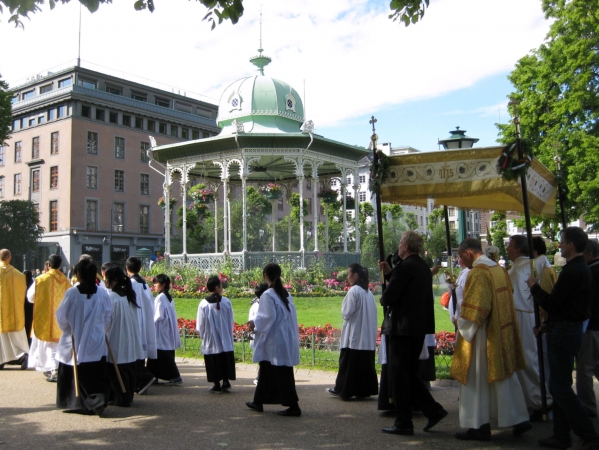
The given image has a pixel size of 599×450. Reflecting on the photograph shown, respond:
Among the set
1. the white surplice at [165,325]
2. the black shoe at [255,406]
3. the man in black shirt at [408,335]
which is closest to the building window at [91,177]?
the white surplice at [165,325]

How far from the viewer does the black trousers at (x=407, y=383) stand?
20.9ft

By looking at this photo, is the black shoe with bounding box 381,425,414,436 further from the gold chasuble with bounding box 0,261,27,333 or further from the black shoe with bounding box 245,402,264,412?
the gold chasuble with bounding box 0,261,27,333

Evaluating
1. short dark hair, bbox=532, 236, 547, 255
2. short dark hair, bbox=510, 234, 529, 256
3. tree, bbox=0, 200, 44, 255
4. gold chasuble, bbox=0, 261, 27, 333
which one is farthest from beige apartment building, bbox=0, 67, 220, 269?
short dark hair, bbox=510, 234, 529, 256

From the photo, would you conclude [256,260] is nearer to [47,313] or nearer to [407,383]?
[47,313]

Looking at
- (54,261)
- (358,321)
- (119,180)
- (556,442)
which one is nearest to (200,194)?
(54,261)

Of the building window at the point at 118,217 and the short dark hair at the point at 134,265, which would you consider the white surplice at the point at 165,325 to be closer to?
the short dark hair at the point at 134,265

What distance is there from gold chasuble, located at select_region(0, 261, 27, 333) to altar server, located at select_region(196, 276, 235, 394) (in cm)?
407

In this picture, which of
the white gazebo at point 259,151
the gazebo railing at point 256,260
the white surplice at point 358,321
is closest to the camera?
the white surplice at point 358,321

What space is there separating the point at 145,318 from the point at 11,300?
365cm

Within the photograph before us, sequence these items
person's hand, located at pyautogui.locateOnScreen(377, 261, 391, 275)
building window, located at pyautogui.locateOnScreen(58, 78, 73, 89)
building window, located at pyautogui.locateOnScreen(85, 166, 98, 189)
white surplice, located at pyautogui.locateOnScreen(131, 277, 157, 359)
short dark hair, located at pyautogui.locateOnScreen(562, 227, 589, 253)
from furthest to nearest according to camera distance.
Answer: building window, located at pyautogui.locateOnScreen(58, 78, 73, 89) → building window, located at pyautogui.locateOnScreen(85, 166, 98, 189) → white surplice, located at pyautogui.locateOnScreen(131, 277, 157, 359) → person's hand, located at pyautogui.locateOnScreen(377, 261, 391, 275) → short dark hair, located at pyautogui.locateOnScreen(562, 227, 589, 253)

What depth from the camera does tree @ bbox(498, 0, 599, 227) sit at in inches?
944

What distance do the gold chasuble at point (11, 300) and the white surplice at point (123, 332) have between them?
4.09 metres

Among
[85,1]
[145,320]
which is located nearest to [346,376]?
[145,320]

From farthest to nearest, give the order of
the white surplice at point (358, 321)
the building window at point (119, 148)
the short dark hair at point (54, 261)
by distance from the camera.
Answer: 1. the building window at point (119, 148)
2. the short dark hair at point (54, 261)
3. the white surplice at point (358, 321)
